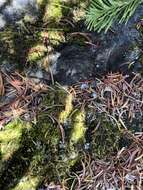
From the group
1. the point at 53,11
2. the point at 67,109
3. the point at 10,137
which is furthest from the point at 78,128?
the point at 53,11

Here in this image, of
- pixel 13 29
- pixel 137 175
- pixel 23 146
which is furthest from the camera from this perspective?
pixel 13 29

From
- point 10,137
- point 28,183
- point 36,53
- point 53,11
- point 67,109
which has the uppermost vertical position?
point 53,11

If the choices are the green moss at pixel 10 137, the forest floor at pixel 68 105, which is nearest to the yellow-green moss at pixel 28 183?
the forest floor at pixel 68 105

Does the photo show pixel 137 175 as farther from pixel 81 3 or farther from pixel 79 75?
pixel 81 3

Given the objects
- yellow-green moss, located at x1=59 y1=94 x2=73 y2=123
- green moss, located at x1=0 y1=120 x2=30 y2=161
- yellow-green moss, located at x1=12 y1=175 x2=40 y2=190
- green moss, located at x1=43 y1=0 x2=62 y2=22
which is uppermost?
green moss, located at x1=43 y1=0 x2=62 y2=22

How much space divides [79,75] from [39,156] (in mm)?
534

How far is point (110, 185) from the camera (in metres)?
1.74

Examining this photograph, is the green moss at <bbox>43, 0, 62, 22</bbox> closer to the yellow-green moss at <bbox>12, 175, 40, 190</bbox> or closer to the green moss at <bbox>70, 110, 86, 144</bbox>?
the green moss at <bbox>70, 110, 86, 144</bbox>

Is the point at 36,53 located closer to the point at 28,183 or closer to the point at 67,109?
the point at 67,109

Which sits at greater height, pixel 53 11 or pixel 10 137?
pixel 53 11

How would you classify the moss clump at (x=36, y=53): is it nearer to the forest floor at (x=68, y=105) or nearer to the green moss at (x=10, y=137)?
the forest floor at (x=68, y=105)

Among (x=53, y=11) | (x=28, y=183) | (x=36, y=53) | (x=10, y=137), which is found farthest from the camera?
(x=53, y=11)

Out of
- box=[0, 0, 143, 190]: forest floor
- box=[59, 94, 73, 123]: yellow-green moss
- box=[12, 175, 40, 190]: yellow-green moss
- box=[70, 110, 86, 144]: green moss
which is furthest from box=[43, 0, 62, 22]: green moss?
box=[12, 175, 40, 190]: yellow-green moss

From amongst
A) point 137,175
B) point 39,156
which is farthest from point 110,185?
point 39,156
